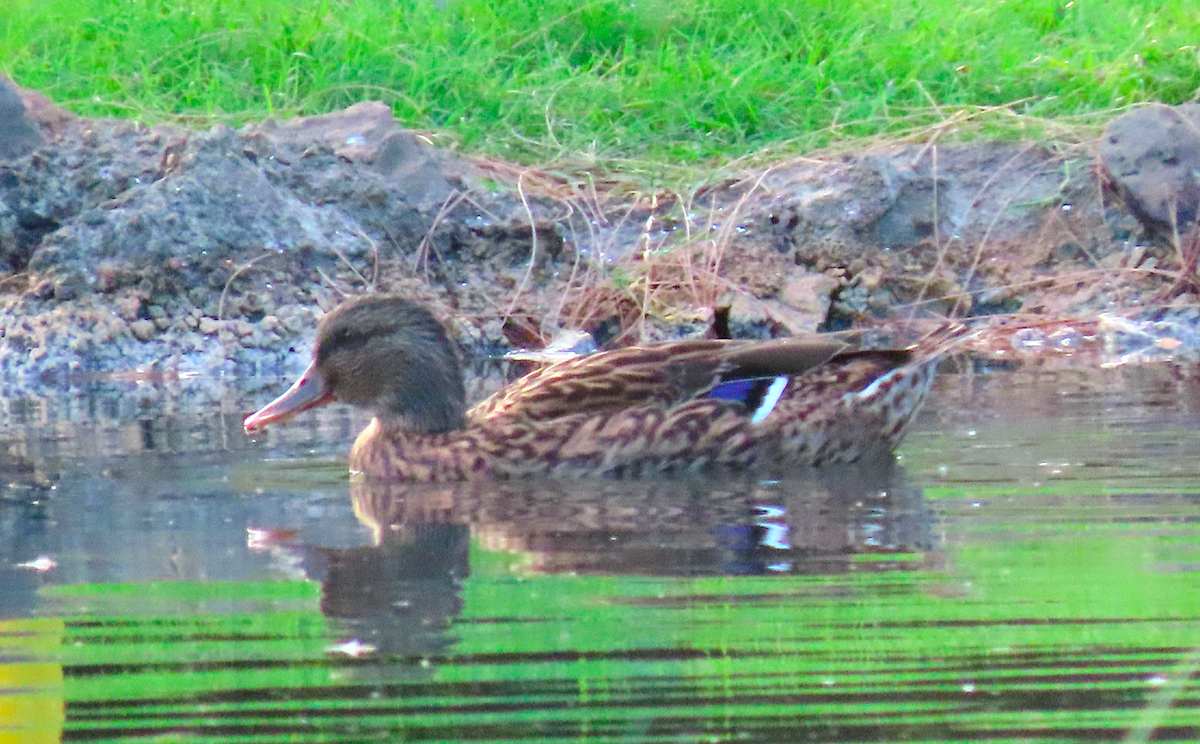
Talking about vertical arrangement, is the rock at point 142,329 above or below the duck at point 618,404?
below

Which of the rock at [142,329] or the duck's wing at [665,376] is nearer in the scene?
the duck's wing at [665,376]

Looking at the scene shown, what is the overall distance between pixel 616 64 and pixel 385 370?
5707mm

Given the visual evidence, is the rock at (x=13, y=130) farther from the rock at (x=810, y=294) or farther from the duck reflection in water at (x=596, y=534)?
the duck reflection in water at (x=596, y=534)

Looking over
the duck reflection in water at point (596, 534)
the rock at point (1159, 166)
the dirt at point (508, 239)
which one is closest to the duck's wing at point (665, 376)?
the duck reflection in water at point (596, 534)

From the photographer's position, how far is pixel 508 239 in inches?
433

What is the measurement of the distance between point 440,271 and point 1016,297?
2.98m

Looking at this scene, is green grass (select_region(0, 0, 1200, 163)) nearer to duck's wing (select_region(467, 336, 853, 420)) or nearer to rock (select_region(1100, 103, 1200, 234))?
rock (select_region(1100, 103, 1200, 234))

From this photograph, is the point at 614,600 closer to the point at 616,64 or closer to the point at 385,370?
the point at 385,370

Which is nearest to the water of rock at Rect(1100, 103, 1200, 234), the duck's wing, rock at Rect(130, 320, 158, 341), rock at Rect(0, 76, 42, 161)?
the duck's wing

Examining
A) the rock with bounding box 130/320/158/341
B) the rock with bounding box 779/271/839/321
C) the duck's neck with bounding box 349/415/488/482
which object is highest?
the duck's neck with bounding box 349/415/488/482

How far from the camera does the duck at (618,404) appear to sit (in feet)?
21.4

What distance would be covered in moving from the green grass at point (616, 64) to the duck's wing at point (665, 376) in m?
4.88

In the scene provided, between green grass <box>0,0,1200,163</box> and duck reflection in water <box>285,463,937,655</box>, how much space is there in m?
5.69

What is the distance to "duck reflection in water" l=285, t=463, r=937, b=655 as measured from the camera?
4191mm
